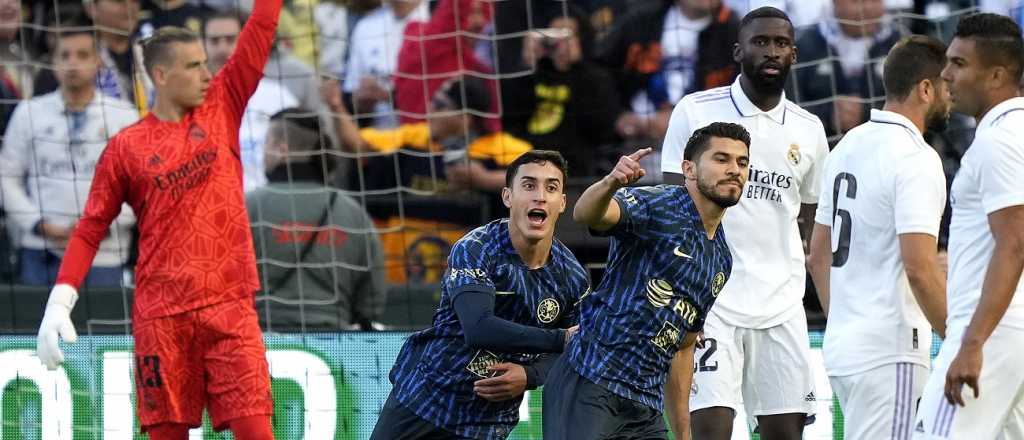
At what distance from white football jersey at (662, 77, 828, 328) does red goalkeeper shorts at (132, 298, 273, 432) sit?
184 cm

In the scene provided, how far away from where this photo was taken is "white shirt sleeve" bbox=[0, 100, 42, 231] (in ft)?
33.5

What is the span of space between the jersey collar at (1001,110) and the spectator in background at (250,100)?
5743mm

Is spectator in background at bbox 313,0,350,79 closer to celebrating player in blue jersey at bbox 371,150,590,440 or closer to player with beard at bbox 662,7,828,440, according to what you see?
player with beard at bbox 662,7,828,440

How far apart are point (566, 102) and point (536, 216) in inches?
159

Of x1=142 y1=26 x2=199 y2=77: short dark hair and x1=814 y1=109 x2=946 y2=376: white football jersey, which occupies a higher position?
x1=142 y1=26 x2=199 y2=77: short dark hair

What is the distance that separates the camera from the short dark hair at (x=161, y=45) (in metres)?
6.94

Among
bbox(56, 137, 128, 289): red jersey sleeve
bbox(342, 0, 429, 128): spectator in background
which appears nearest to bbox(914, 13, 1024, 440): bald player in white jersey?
bbox(56, 137, 128, 289): red jersey sleeve

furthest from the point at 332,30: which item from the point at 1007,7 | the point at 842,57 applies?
the point at 1007,7

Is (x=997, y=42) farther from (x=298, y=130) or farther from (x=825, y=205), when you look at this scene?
(x=298, y=130)

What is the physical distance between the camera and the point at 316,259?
9.22 meters

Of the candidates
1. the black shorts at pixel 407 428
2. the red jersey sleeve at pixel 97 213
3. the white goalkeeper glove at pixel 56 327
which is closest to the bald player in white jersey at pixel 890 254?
the black shorts at pixel 407 428

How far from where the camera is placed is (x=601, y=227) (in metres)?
5.62

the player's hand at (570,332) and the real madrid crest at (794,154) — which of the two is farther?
the real madrid crest at (794,154)

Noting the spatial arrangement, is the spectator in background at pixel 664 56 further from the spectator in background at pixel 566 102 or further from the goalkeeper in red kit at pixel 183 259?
the goalkeeper in red kit at pixel 183 259
